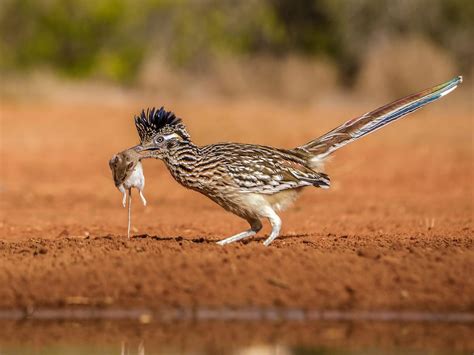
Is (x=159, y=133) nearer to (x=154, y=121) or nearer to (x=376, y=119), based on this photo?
(x=154, y=121)

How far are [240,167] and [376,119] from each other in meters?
1.61

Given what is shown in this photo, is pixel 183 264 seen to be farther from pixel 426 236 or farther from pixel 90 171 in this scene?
pixel 90 171

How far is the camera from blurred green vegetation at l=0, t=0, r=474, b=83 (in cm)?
3391

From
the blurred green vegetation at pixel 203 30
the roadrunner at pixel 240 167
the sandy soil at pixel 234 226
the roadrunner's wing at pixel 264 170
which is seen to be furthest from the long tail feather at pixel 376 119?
the blurred green vegetation at pixel 203 30

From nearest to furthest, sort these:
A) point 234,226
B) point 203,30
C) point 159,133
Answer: point 159,133 → point 234,226 → point 203,30

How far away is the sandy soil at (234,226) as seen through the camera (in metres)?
8.99

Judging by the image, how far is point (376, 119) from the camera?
36.5 ft

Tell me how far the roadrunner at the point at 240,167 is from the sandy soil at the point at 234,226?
1.29ft

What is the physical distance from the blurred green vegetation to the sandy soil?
21.5 feet

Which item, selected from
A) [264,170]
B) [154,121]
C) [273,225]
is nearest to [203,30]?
[154,121]

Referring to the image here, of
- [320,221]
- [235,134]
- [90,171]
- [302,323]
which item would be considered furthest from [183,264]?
[235,134]

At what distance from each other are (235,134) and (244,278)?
1583 centimetres

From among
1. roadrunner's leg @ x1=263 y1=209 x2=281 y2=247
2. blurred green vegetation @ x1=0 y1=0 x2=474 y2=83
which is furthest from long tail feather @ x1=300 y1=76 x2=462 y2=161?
blurred green vegetation @ x1=0 y1=0 x2=474 y2=83

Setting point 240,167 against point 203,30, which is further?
point 203,30
